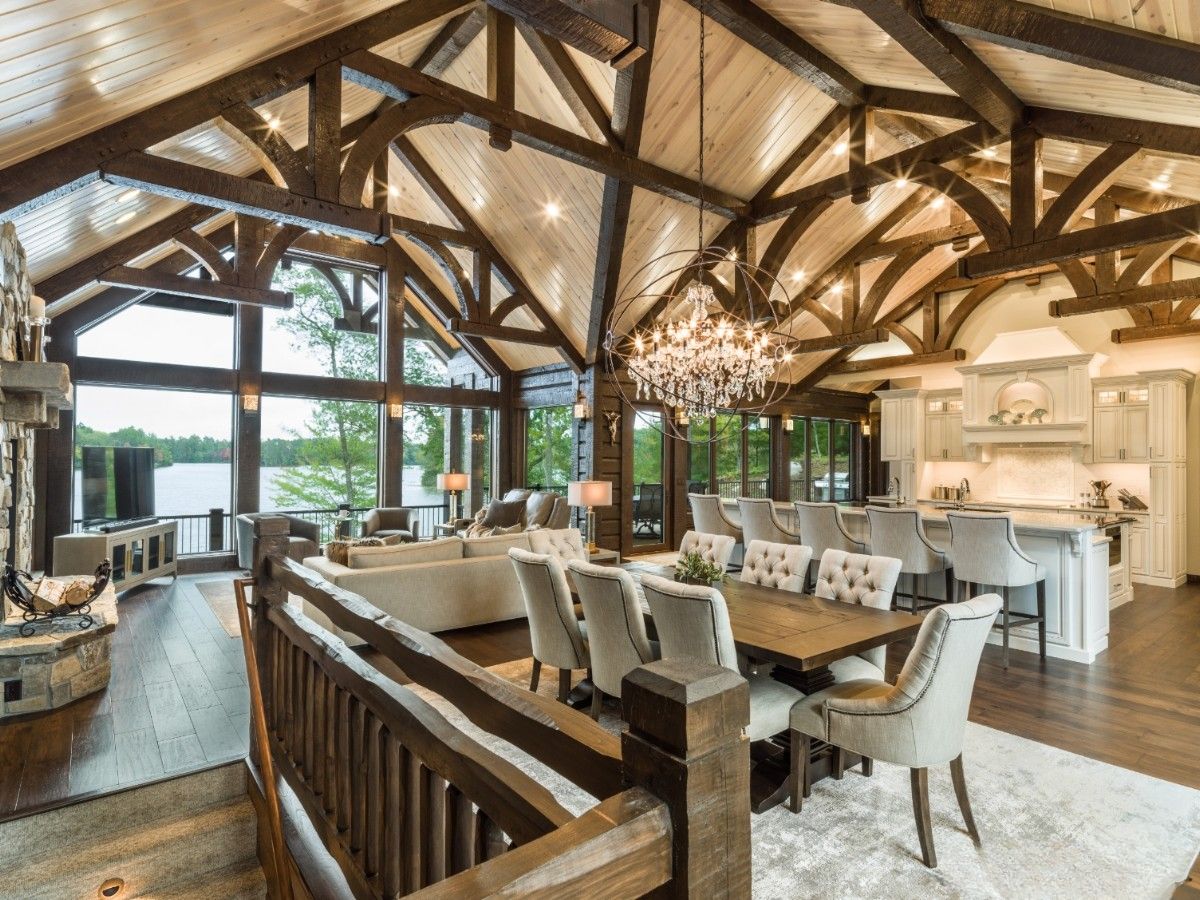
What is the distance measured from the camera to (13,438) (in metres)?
4.17

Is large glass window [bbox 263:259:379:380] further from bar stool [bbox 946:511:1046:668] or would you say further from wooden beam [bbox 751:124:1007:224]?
bar stool [bbox 946:511:1046:668]

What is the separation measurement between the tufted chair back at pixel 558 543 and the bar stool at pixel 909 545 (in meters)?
2.53

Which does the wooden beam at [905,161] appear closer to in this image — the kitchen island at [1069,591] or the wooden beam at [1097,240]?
the wooden beam at [1097,240]

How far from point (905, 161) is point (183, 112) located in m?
5.48

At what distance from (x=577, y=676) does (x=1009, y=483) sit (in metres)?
8.32

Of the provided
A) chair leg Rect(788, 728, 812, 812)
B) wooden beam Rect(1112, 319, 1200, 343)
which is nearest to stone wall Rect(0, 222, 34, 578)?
chair leg Rect(788, 728, 812, 812)

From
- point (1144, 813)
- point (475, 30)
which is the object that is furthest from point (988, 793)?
point (475, 30)

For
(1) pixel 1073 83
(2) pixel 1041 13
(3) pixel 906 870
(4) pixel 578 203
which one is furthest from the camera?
(4) pixel 578 203

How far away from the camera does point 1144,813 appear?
8.63 ft

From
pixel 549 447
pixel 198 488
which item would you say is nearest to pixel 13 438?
pixel 198 488

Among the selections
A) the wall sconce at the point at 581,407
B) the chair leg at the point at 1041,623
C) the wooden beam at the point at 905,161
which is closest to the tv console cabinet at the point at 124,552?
the wall sconce at the point at 581,407

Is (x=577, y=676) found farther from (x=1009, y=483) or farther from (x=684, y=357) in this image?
(x=1009, y=483)

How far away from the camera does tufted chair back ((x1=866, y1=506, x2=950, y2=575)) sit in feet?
16.7

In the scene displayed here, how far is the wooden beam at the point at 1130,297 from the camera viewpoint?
22.1 feet
